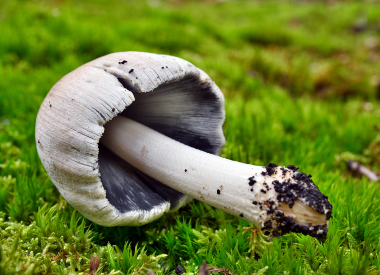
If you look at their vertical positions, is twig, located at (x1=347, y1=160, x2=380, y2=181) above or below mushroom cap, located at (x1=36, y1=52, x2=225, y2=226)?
below

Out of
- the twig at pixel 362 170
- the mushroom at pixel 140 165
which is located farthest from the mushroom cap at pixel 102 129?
the twig at pixel 362 170

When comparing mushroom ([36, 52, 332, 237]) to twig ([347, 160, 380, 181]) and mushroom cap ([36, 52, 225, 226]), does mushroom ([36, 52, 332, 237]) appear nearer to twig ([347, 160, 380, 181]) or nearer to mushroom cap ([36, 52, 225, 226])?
mushroom cap ([36, 52, 225, 226])

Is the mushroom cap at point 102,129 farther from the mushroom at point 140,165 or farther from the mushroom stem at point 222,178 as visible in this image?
the mushroom stem at point 222,178

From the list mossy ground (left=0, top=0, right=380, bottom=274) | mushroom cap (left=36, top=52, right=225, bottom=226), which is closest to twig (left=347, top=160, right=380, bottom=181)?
mossy ground (left=0, top=0, right=380, bottom=274)

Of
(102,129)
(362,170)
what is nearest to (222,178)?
(102,129)

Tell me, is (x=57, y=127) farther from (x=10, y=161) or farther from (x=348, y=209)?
(x=348, y=209)
